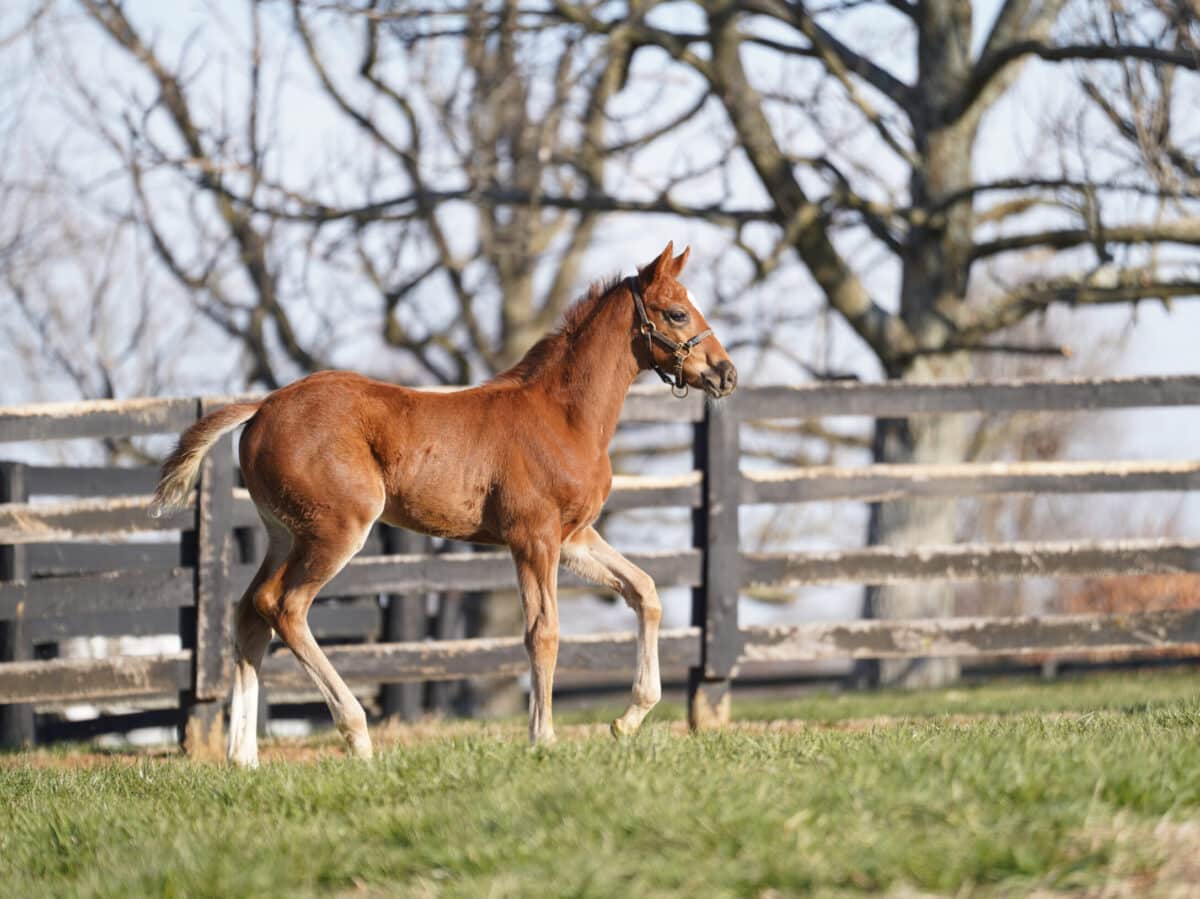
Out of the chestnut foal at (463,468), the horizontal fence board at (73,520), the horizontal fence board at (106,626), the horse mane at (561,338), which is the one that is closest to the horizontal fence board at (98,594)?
the horizontal fence board at (73,520)

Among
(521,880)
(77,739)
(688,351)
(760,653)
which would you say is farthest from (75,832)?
(77,739)

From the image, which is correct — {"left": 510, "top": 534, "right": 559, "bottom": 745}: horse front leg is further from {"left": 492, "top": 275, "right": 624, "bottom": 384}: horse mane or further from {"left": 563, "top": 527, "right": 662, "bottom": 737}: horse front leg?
{"left": 492, "top": 275, "right": 624, "bottom": 384}: horse mane

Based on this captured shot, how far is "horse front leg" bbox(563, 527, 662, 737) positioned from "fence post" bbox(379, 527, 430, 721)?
13.3 feet

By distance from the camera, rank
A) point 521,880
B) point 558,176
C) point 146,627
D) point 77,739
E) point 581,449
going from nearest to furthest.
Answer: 1. point 521,880
2. point 581,449
3. point 146,627
4. point 77,739
5. point 558,176

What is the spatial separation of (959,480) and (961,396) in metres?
0.52

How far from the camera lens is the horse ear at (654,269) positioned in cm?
655

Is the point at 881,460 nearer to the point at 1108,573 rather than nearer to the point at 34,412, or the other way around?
the point at 1108,573

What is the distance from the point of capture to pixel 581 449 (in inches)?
254

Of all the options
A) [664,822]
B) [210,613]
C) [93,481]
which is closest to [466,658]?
[210,613]

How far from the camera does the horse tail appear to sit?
21.2 feet

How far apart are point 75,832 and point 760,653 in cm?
488

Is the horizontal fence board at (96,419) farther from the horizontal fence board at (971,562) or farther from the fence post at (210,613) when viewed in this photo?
the horizontal fence board at (971,562)

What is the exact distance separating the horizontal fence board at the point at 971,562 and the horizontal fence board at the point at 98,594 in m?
3.23

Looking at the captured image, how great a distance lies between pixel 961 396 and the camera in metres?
9.48
